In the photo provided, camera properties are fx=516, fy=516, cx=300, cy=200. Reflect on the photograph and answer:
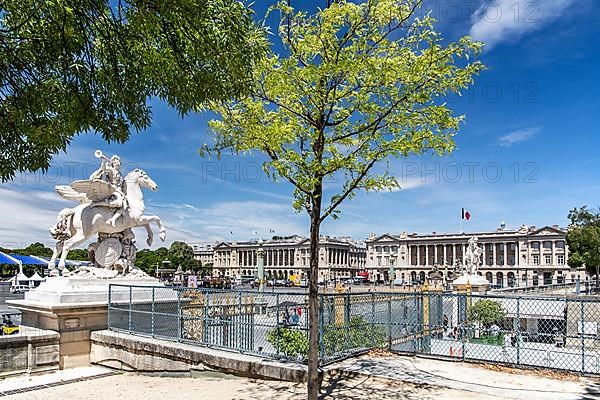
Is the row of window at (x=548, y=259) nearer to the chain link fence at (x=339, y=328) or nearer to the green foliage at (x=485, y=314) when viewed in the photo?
the green foliage at (x=485, y=314)

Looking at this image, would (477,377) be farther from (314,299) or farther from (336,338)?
(314,299)

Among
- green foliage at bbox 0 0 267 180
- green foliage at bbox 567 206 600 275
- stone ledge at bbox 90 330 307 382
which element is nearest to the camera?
green foliage at bbox 0 0 267 180

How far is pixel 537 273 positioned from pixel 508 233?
40.8ft

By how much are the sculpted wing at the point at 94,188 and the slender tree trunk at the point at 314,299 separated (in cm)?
646

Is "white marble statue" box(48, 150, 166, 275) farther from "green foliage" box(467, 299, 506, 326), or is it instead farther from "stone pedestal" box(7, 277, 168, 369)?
"green foliage" box(467, 299, 506, 326)

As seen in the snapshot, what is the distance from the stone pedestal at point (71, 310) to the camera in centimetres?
1056

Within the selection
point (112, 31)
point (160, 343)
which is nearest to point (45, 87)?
point (112, 31)

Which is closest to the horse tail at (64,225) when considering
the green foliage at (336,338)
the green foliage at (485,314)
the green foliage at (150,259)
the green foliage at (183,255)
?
the green foliage at (336,338)

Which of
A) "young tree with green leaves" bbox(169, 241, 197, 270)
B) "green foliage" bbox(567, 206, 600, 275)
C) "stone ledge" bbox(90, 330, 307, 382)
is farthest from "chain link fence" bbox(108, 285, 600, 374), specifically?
"young tree with green leaves" bbox(169, 241, 197, 270)

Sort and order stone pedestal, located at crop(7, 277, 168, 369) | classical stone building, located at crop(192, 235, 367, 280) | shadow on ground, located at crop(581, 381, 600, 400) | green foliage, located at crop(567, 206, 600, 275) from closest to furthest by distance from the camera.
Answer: shadow on ground, located at crop(581, 381, 600, 400) < stone pedestal, located at crop(7, 277, 168, 369) < green foliage, located at crop(567, 206, 600, 275) < classical stone building, located at crop(192, 235, 367, 280)

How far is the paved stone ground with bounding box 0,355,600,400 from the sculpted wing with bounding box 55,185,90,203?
12.6 ft

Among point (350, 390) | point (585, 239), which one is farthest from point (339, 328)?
point (585, 239)

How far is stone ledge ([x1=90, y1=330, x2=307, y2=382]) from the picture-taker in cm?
853

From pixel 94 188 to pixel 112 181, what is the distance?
0.48m
